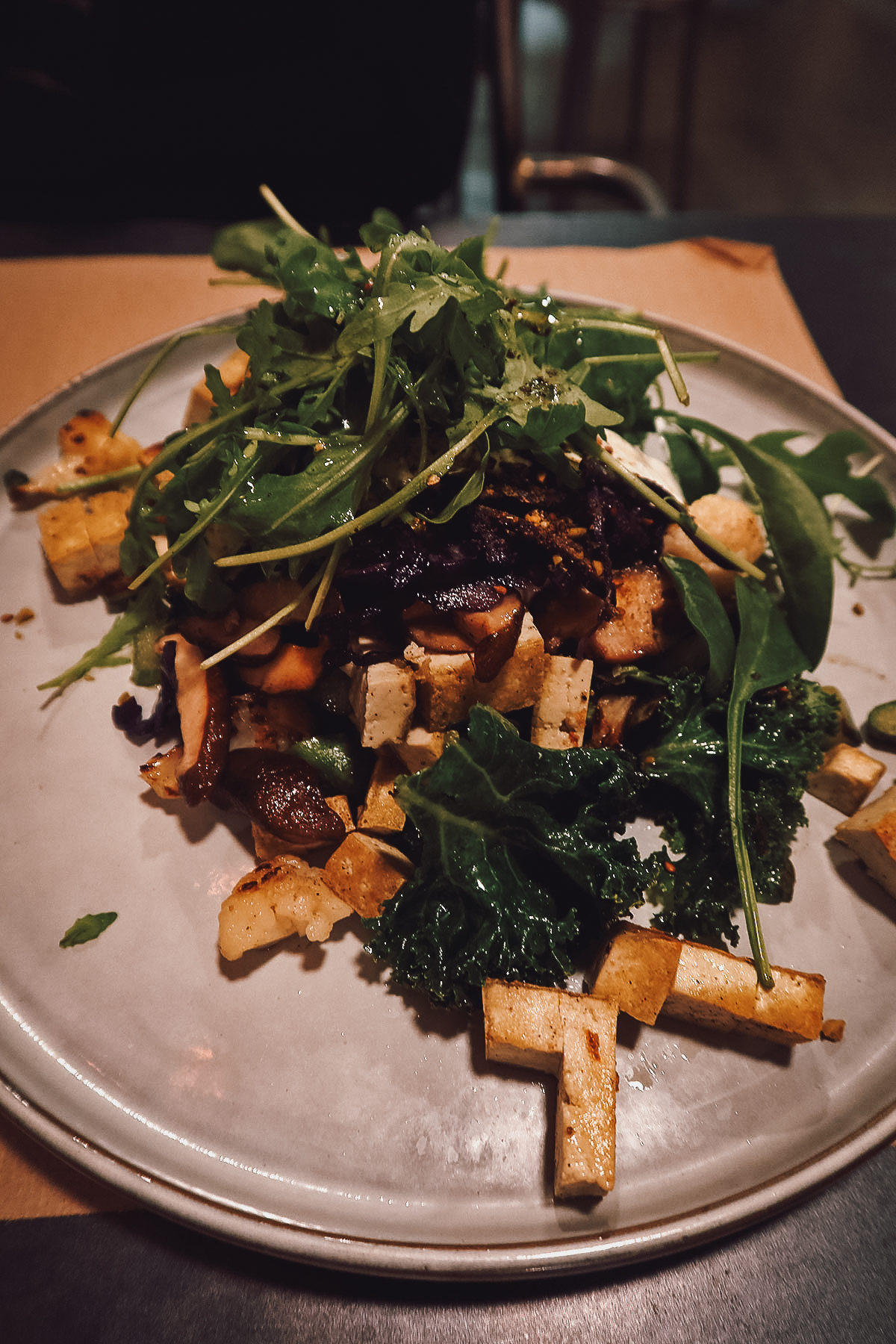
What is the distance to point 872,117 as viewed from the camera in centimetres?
824

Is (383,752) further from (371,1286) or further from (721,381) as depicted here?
(721,381)

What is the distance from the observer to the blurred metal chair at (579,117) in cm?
390

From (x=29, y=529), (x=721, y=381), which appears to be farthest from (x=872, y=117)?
(x=29, y=529)

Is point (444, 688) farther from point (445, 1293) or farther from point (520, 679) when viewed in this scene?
point (445, 1293)

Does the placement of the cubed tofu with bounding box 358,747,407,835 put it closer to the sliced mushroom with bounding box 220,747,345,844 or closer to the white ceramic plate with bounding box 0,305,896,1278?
the sliced mushroom with bounding box 220,747,345,844

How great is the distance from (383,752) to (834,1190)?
3.85ft

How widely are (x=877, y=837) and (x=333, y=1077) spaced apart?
116 centimetres

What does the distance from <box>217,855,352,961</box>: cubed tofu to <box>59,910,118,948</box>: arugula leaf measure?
0.70ft

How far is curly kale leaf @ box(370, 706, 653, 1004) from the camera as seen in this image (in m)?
1.47

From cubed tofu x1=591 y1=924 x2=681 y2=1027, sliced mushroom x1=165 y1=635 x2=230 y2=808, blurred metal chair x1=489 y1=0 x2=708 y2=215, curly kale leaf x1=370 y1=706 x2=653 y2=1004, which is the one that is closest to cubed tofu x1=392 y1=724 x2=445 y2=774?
curly kale leaf x1=370 y1=706 x2=653 y2=1004

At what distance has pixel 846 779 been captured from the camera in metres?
1.74

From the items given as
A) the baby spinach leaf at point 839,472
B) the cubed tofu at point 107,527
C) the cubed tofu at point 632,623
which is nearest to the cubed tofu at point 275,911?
the cubed tofu at point 632,623

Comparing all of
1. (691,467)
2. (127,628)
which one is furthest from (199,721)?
(691,467)

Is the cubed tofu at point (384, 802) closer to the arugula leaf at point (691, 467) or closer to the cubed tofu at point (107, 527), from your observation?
the cubed tofu at point (107, 527)
